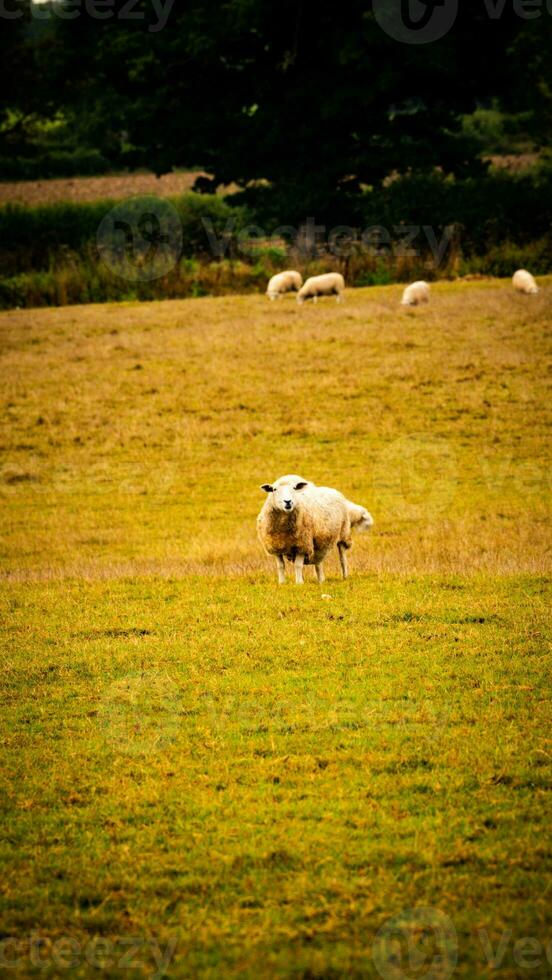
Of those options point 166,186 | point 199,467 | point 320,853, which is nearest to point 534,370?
point 199,467

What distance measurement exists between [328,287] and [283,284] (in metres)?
2.00

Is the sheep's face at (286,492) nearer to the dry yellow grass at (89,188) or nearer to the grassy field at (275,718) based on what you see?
the grassy field at (275,718)

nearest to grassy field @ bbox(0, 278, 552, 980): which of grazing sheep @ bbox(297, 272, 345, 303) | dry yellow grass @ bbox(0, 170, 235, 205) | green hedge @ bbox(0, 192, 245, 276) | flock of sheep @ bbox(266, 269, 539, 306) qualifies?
flock of sheep @ bbox(266, 269, 539, 306)

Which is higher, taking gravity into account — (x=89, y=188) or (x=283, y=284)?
(x=89, y=188)

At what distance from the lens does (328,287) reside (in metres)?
34.2

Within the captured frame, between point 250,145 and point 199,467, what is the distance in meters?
25.7

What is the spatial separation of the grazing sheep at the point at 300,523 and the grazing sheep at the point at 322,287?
21635mm

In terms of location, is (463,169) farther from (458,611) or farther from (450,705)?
(450,705)

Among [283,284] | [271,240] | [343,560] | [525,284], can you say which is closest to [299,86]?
[271,240]

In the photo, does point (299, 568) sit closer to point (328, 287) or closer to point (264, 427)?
point (264, 427)

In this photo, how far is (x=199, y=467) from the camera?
22.7 metres

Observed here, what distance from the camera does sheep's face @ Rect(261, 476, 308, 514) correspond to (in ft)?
37.9

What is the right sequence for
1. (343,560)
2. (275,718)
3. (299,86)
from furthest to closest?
(299,86) → (343,560) → (275,718)

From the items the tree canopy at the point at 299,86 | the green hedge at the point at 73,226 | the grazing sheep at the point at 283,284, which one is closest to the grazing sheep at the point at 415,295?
the grazing sheep at the point at 283,284
